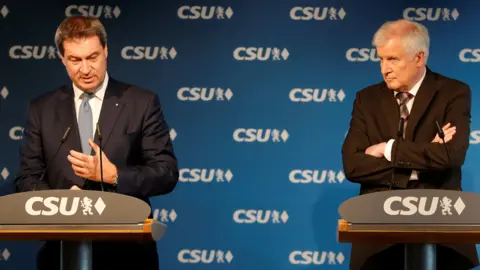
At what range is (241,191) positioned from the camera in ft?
17.9

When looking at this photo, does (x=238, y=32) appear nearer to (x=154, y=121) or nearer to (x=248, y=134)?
(x=248, y=134)

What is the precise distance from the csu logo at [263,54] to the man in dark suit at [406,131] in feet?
4.65

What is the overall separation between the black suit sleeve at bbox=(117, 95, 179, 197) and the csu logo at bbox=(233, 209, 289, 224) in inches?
63.8

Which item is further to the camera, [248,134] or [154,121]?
[248,134]

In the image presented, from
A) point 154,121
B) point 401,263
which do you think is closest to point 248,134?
point 154,121

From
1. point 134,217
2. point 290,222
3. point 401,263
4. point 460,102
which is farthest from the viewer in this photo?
point 290,222

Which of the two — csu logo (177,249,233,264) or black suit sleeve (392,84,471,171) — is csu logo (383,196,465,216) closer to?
black suit sleeve (392,84,471,171)

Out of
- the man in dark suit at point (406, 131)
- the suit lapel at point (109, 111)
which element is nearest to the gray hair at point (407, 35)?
the man in dark suit at point (406, 131)

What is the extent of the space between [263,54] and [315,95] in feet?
1.40

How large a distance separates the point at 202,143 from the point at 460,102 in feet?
6.61

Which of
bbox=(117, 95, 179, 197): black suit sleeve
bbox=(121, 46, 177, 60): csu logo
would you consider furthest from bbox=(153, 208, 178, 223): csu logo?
bbox=(117, 95, 179, 197): black suit sleeve

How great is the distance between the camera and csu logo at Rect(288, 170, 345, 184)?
5391 millimetres

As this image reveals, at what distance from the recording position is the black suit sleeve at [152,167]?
3.57 m

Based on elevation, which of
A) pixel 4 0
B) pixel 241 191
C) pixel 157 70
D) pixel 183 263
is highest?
pixel 4 0
